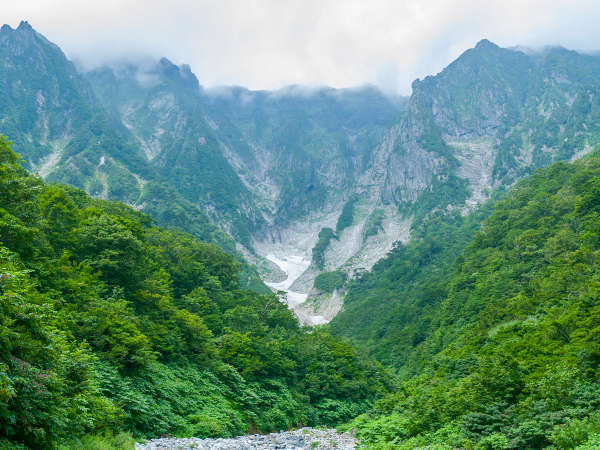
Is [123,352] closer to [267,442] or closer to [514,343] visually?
[267,442]

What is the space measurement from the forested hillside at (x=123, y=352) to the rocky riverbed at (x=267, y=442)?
1.39 meters

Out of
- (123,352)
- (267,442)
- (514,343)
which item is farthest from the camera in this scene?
(514,343)

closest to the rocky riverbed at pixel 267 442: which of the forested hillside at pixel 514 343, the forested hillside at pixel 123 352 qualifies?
the forested hillside at pixel 123 352

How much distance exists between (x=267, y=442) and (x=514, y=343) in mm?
17523

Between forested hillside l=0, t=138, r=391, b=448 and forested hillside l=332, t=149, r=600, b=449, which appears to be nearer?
forested hillside l=0, t=138, r=391, b=448

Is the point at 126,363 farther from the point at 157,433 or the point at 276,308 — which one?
the point at 276,308

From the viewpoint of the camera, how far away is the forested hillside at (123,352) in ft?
33.9

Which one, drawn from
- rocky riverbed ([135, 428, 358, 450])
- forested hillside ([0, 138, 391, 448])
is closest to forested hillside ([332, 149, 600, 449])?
A: rocky riverbed ([135, 428, 358, 450])

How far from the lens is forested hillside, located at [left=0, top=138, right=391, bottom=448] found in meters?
10.3

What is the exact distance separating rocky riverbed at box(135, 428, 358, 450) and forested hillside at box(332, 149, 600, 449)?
183cm

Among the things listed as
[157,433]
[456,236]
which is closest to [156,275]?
[157,433]

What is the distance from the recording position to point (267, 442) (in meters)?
23.7

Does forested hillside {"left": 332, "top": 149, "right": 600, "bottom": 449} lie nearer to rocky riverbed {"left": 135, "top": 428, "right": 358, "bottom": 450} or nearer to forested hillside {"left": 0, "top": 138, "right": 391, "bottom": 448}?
rocky riverbed {"left": 135, "top": 428, "right": 358, "bottom": 450}

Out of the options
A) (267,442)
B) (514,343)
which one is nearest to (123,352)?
(267,442)
